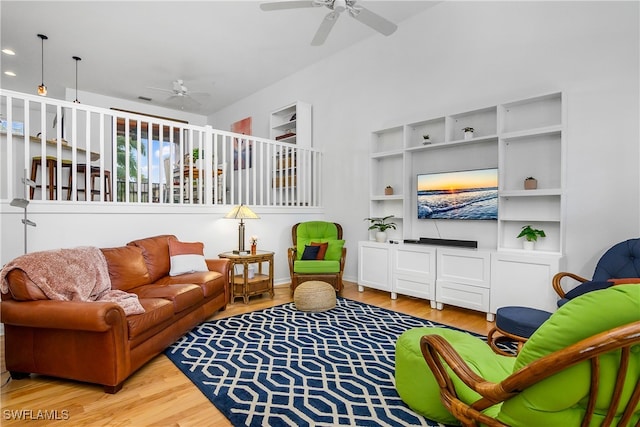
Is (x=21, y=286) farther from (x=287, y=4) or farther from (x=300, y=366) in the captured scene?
(x=287, y=4)

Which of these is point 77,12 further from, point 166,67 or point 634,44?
point 634,44

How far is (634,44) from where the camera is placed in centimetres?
296

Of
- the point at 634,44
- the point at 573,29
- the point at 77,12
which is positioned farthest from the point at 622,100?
the point at 77,12

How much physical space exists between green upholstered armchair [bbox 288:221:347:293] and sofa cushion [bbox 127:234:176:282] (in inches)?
59.6

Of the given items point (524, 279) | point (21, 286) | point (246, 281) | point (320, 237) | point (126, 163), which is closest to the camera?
point (21, 286)

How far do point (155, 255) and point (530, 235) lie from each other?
3892 mm

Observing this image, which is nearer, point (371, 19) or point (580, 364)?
point (580, 364)

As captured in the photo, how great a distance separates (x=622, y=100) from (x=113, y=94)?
8.80 meters

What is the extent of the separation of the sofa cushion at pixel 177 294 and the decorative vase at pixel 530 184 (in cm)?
348

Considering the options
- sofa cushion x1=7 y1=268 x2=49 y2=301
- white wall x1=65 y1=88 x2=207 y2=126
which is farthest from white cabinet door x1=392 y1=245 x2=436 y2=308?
white wall x1=65 y1=88 x2=207 y2=126

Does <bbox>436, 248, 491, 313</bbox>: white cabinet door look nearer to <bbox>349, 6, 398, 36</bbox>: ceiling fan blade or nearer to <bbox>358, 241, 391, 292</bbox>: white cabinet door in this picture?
<bbox>358, 241, 391, 292</bbox>: white cabinet door

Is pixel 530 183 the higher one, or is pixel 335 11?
pixel 335 11

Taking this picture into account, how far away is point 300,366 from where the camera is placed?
240 cm

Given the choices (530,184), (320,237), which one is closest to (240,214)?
(320,237)
